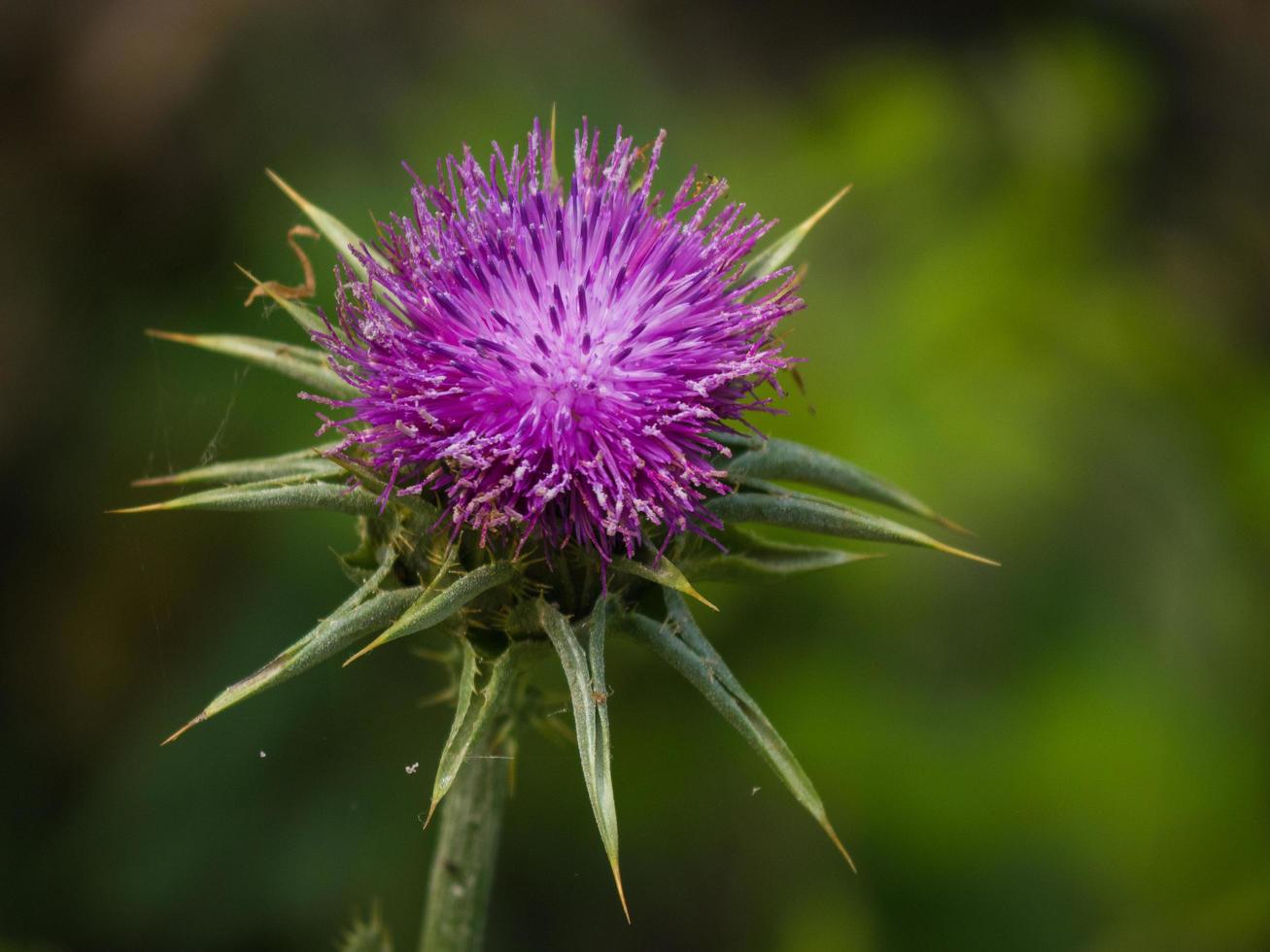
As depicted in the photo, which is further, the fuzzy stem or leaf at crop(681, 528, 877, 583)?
the fuzzy stem

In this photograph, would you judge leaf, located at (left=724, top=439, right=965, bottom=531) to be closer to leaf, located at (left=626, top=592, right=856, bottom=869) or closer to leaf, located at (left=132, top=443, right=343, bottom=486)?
leaf, located at (left=626, top=592, right=856, bottom=869)

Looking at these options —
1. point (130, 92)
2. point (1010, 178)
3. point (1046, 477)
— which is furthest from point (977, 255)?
point (130, 92)

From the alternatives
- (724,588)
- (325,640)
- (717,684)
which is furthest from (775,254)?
(724,588)

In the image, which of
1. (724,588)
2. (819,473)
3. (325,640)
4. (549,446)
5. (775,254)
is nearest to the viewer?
(325,640)

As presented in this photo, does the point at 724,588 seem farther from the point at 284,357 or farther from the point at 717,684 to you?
the point at 284,357

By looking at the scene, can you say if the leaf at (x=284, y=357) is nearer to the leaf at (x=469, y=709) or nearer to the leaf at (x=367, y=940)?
the leaf at (x=469, y=709)

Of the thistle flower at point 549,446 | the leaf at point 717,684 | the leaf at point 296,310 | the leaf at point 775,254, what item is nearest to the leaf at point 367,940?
the thistle flower at point 549,446

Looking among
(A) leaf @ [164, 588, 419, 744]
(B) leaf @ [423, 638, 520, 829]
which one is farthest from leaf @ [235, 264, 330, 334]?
Answer: (B) leaf @ [423, 638, 520, 829]
